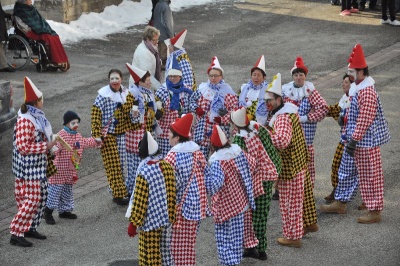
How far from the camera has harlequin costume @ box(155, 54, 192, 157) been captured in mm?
12492

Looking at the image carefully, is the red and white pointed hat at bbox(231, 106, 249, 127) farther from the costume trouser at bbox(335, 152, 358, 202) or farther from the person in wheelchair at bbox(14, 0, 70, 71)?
the person in wheelchair at bbox(14, 0, 70, 71)

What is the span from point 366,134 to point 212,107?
1948mm

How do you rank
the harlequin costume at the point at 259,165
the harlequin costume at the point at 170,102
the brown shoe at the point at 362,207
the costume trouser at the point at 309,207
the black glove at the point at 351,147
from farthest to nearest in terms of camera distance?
the harlequin costume at the point at 170,102
the brown shoe at the point at 362,207
the black glove at the point at 351,147
the costume trouser at the point at 309,207
the harlequin costume at the point at 259,165

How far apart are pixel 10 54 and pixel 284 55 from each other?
18.0 feet

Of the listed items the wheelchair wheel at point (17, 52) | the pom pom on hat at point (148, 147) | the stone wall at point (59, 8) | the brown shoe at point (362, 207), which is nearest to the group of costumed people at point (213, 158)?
the pom pom on hat at point (148, 147)

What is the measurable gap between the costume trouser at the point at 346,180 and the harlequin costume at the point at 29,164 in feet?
11.7

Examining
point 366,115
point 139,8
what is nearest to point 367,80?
point 366,115

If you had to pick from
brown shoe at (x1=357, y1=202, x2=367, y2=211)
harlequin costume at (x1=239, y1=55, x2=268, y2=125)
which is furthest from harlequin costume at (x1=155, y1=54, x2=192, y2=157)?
brown shoe at (x1=357, y1=202, x2=367, y2=211)

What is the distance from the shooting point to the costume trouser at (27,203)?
1072 centimetres

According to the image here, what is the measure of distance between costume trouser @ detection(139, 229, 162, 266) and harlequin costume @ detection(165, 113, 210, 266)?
0.81ft

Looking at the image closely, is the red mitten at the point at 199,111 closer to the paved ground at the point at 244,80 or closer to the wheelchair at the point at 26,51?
the paved ground at the point at 244,80

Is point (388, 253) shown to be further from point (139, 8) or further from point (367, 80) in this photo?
point (139, 8)

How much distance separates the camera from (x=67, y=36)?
21.2m

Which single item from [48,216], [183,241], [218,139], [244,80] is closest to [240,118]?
[218,139]
